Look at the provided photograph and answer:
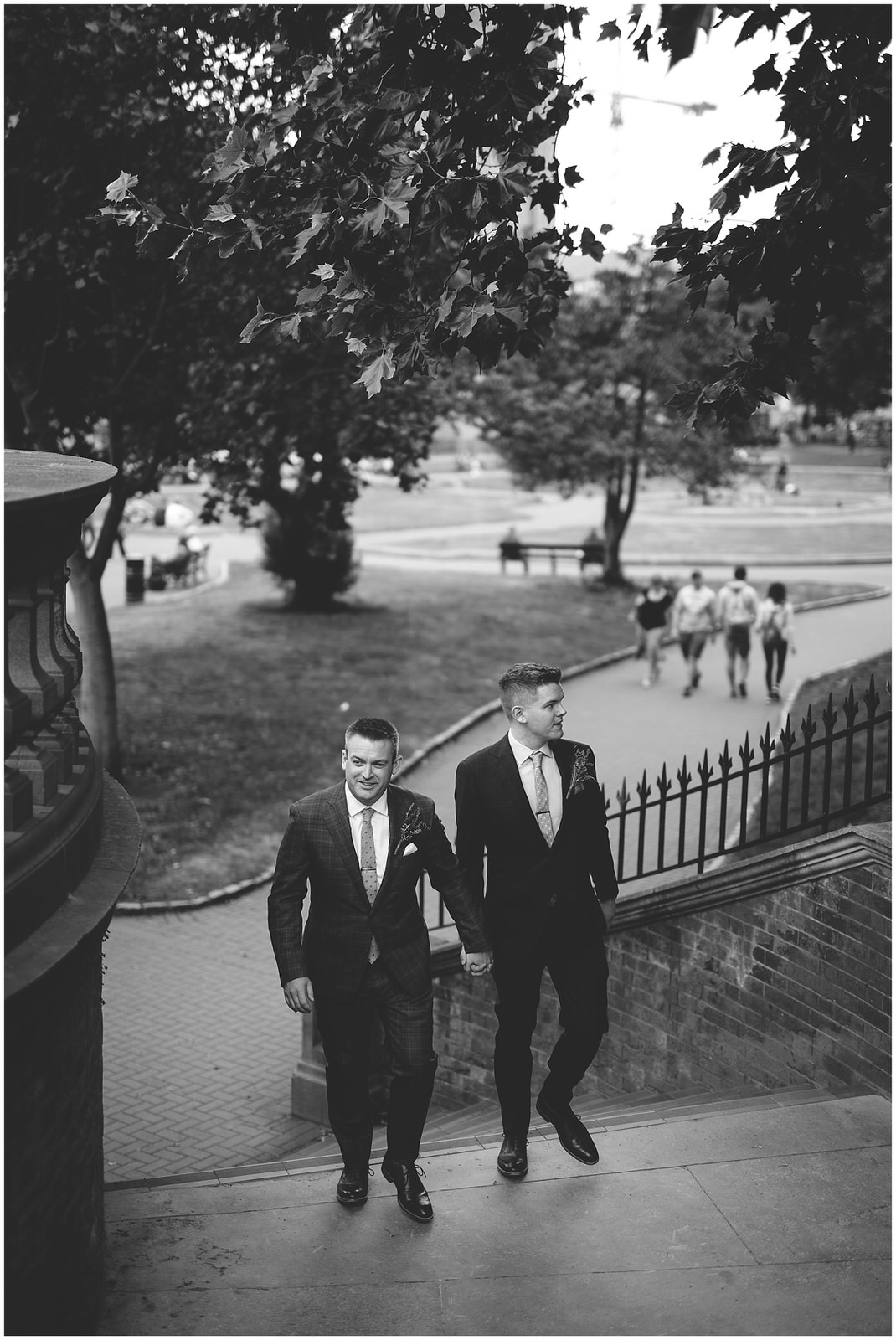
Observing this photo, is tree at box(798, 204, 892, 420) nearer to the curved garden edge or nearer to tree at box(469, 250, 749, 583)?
the curved garden edge

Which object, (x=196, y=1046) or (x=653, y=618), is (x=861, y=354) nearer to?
(x=653, y=618)

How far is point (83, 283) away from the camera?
12445 millimetres

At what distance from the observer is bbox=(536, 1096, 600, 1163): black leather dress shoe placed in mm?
5383

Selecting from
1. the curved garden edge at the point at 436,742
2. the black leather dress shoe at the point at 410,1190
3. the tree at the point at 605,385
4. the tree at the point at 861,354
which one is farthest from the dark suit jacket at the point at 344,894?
the tree at the point at 605,385

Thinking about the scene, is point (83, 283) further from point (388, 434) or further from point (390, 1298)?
point (390, 1298)

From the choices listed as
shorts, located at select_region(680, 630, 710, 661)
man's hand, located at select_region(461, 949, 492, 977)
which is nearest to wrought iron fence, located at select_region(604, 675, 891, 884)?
man's hand, located at select_region(461, 949, 492, 977)

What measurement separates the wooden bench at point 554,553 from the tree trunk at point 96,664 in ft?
54.0

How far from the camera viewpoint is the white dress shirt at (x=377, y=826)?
497cm

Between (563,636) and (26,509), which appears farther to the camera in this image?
(563,636)

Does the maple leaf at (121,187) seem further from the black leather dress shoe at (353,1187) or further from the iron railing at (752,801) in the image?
the black leather dress shoe at (353,1187)

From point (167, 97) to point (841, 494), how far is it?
50407mm

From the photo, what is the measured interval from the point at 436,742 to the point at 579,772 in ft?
38.5

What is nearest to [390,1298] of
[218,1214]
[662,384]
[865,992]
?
[218,1214]

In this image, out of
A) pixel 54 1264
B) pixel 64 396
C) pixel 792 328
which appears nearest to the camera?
pixel 54 1264
